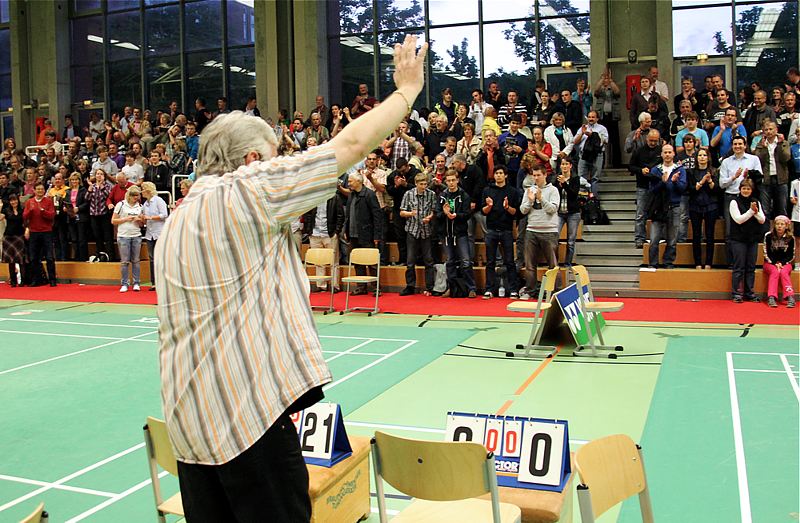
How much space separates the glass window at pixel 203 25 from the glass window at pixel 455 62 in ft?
23.7

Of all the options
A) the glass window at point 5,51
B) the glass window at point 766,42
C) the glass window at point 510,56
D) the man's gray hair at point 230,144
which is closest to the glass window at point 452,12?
the glass window at point 510,56

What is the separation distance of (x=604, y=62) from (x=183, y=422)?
64.6 feet

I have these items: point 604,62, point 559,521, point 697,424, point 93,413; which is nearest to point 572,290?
point 697,424

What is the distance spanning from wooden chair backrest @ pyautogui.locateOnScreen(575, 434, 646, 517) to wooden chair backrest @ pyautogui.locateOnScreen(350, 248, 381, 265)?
1042 cm

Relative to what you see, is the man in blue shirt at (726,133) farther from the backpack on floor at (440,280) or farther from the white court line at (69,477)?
the white court line at (69,477)

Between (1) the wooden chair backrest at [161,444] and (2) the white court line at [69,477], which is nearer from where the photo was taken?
(1) the wooden chair backrest at [161,444]

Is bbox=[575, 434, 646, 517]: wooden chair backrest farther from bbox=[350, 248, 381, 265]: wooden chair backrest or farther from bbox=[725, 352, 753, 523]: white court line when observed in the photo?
bbox=[350, 248, 381, 265]: wooden chair backrest

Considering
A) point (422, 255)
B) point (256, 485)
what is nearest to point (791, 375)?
point (256, 485)

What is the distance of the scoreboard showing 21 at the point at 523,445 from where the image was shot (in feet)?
13.6

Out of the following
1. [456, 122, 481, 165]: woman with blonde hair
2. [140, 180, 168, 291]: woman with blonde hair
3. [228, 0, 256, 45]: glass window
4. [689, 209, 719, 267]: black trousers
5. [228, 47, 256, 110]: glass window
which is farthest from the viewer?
[228, 0, 256, 45]: glass window

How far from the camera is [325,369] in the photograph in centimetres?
245

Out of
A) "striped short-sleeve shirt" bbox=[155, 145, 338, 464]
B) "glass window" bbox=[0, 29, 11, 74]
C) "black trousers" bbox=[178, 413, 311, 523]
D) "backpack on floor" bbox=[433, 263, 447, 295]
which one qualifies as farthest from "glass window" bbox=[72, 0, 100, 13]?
"black trousers" bbox=[178, 413, 311, 523]

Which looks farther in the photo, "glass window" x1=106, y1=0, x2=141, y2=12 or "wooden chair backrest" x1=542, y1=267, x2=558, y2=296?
"glass window" x1=106, y1=0, x2=141, y2=12

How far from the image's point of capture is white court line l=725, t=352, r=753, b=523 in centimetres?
505
